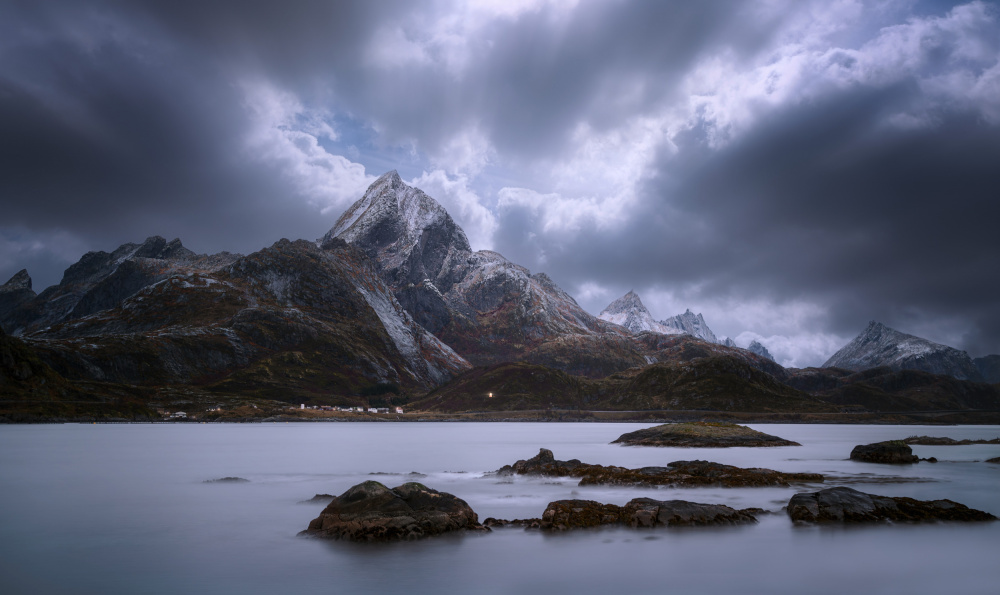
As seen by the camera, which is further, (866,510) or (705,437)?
(705,437)

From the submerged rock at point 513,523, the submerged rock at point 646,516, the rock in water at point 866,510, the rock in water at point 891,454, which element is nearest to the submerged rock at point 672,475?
the rock in water at point 866,510

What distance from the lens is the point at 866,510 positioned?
96.4 ft

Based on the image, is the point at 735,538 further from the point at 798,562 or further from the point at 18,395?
the point at 18,395

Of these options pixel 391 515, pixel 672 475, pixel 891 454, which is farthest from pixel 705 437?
pixel 391 515

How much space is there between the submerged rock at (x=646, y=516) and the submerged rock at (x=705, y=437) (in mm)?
62028

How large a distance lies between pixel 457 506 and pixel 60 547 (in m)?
18.1

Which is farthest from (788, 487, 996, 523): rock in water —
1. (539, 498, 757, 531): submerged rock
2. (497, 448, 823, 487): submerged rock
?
(497, 448, 823, 487): submerged rock

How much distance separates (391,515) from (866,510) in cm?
2443

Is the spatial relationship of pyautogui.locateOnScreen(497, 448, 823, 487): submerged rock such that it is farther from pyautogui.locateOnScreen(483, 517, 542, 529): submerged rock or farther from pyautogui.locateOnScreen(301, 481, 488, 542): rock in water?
pyautogui.locateOnScreen(301, 481, 488, 542): rock in water

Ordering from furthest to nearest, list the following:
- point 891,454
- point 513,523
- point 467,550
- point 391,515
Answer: point 891,454 < point 513,523 < point 391,515 < point 467,550

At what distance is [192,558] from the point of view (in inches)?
941

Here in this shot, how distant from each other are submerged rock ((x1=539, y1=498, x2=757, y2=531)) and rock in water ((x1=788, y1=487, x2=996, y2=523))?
9.55 ft

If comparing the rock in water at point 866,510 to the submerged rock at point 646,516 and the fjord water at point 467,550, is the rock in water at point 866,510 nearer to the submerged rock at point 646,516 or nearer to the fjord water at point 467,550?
the fjord water at point 467,550

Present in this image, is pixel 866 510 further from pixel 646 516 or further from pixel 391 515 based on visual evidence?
pixel 391 515
